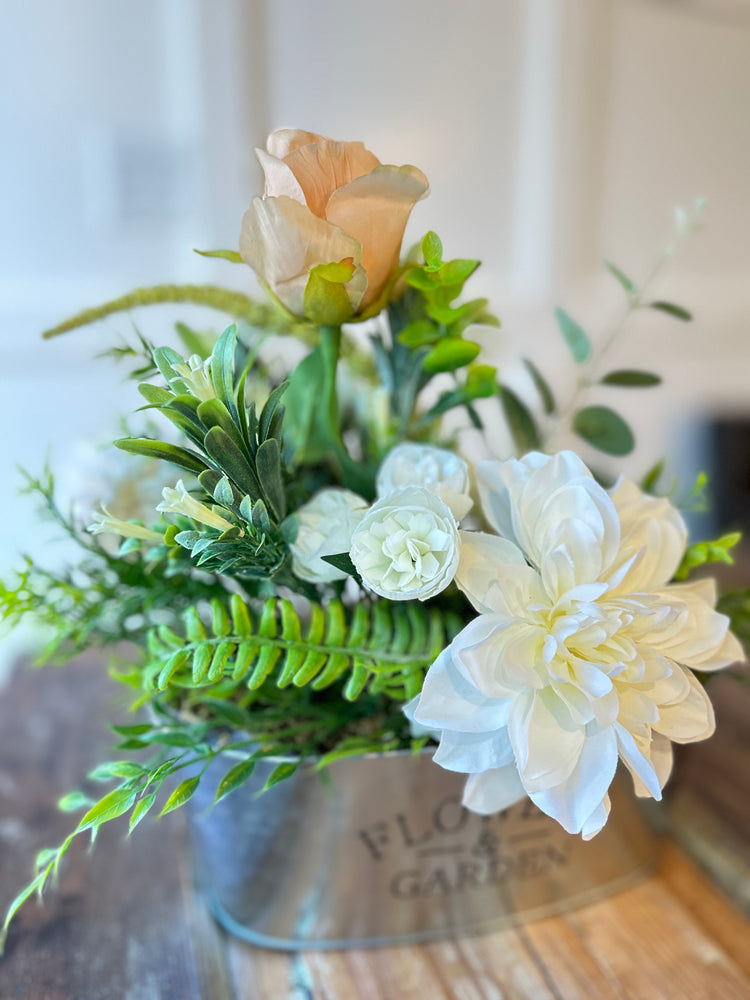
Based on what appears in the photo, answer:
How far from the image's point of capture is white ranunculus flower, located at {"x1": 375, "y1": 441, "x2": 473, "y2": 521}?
30 centimetres

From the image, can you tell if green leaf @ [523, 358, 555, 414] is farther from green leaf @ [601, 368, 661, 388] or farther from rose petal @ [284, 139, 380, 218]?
rose petal @ [284, 139, 380, 218]

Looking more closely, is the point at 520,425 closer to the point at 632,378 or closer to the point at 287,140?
the point at 632,378

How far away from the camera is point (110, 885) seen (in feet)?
1.47

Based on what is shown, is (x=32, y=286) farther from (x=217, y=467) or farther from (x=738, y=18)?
(x=738, y=18)

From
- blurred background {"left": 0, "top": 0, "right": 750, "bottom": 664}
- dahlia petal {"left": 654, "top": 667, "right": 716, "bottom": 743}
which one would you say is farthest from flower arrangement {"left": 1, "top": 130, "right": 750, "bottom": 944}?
blurred background {"left": 0, "top": 0, "right": 750, "bottom": 664}

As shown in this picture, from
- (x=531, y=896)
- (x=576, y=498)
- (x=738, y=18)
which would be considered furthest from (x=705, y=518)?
(x=576, y=498)

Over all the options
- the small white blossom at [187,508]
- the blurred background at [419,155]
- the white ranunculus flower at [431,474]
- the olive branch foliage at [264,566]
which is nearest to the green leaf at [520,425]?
the olive branch foliage at [264,566]

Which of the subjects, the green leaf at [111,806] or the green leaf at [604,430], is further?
the green leaf at [604,430]

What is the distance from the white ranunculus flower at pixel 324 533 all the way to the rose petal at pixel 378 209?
A: 0.31ft

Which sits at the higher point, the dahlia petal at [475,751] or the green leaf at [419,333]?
the green leaf at [419,333]

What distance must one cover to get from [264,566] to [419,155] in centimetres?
89

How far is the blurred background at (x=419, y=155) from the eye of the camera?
3.16 ft

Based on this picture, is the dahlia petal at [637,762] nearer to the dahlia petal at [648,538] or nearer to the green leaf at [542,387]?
the dahlia petal at [648,538]

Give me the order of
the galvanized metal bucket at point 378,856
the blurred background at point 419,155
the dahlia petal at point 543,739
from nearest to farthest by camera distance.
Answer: the dahlia petal at point 543,739 < the galvanized metal bucket at point 378,856 < the blurred background at point 419,155
